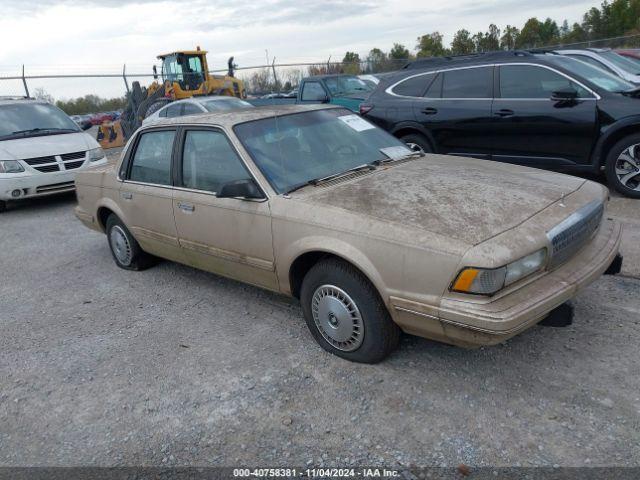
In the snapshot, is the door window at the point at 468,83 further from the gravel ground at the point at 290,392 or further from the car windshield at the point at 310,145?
the gravel ground at the point at 290,392

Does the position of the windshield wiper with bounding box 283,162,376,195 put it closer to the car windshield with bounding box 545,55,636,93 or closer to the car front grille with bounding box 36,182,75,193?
the car windshield with bounding box 545,55,636,93

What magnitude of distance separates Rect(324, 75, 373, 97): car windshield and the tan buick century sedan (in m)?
9.35

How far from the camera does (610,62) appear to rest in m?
8.59

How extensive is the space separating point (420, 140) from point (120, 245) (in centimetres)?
433

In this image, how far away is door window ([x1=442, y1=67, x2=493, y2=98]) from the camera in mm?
6832

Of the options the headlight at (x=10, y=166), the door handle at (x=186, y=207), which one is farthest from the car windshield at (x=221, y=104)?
the door handle at (x=186, y=207)

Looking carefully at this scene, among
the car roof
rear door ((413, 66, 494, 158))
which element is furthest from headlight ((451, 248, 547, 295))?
rear door ((413, 66, 494, 158))

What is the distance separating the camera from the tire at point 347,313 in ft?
9.86

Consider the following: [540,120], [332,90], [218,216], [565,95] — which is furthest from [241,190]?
[332,90]

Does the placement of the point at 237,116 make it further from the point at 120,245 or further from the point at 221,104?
the point at 221,104

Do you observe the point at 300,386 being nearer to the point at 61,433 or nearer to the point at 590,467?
the point at 61,433

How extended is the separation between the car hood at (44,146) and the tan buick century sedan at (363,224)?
4286 mm

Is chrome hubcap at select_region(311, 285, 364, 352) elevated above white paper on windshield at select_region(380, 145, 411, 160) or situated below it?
below

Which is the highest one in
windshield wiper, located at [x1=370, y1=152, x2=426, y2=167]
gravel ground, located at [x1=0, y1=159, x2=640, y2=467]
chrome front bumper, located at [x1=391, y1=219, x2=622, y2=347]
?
windshield wiper, located at [x1=370, y1=152, x2=426, y2=167]
